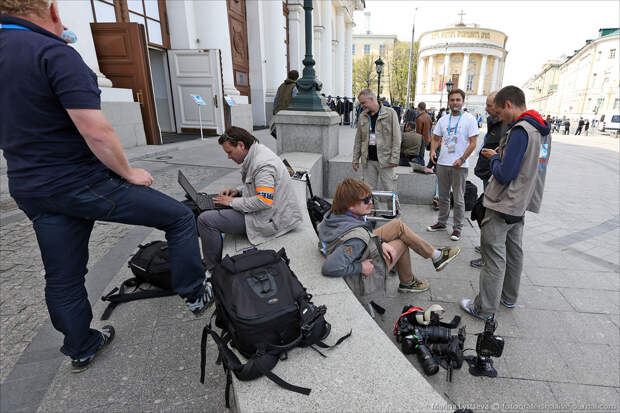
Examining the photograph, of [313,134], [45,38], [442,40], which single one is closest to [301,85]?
[313,134]

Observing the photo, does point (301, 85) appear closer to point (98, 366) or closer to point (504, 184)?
point (504, 184)

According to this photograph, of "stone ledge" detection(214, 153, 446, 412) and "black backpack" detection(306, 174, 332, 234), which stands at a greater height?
"black backpack" detection(306, 174, 332, 234)

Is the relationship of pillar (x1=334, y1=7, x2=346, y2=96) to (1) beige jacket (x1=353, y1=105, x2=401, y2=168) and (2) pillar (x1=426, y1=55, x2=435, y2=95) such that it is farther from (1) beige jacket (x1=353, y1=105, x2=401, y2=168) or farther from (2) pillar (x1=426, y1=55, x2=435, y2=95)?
(2) pillar (x1=426, y1=55, x2=435, y2=95)

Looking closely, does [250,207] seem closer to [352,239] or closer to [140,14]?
[352,239]

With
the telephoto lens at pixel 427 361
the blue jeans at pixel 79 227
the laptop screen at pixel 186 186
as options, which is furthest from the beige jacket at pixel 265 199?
the telephoto lens at pixel 427 361

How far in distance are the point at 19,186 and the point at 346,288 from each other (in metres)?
2.08

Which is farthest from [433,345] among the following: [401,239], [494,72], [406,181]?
[494,72]

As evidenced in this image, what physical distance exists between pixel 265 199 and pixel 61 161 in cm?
156

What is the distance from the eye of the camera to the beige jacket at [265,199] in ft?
10.0

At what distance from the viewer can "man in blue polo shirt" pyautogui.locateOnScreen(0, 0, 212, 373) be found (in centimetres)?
167

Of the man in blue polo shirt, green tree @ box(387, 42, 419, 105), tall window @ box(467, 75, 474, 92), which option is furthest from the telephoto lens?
tall window @ box(467, 75, 474, 92)

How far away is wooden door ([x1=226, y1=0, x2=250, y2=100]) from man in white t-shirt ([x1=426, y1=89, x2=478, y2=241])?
12.5 meters

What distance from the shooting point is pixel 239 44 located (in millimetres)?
15664

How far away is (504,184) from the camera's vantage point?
9.27ft
